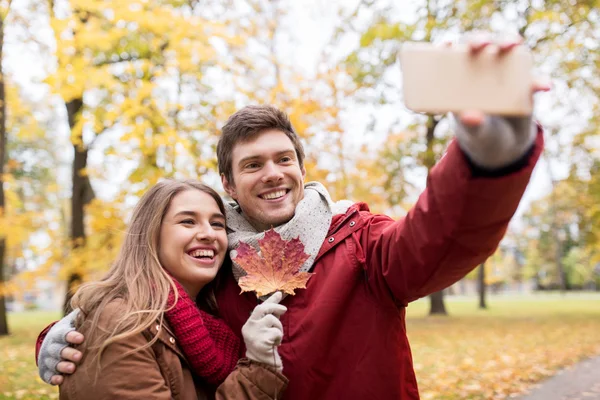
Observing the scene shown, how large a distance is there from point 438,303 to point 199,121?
1374 centimetres

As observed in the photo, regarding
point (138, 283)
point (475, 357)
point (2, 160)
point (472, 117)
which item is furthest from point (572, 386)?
point (2, 160)

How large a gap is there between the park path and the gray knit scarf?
5.28 meters

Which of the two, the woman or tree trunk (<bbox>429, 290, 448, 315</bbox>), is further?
tree trunk (<bbox>429, 290, 448, 315</bbox>)

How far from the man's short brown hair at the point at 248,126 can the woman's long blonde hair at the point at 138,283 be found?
196mm

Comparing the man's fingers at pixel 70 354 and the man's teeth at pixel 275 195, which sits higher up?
the man's teeth at pixel 275 195

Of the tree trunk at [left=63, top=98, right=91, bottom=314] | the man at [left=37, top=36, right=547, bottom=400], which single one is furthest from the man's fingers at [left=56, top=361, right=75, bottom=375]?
the tree trunk at [left=63, top=98, right=91, bottom=314]

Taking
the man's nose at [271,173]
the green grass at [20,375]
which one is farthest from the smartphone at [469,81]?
the green grass at [20,375]

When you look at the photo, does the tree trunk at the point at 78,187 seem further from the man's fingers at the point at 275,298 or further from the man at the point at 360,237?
the man's fingers at the point at 275,298

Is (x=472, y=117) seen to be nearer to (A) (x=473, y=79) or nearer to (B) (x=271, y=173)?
(A) (x=473, y=79)

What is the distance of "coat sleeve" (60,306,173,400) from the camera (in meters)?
1.75

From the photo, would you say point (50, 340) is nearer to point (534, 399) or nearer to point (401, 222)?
point (401, 222)

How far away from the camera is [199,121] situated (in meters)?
8.45

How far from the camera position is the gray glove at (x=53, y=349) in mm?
1924

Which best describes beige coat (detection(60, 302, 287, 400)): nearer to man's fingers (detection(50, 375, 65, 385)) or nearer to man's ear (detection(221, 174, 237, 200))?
man's fingers (detection(50, 375, 65, 385))
